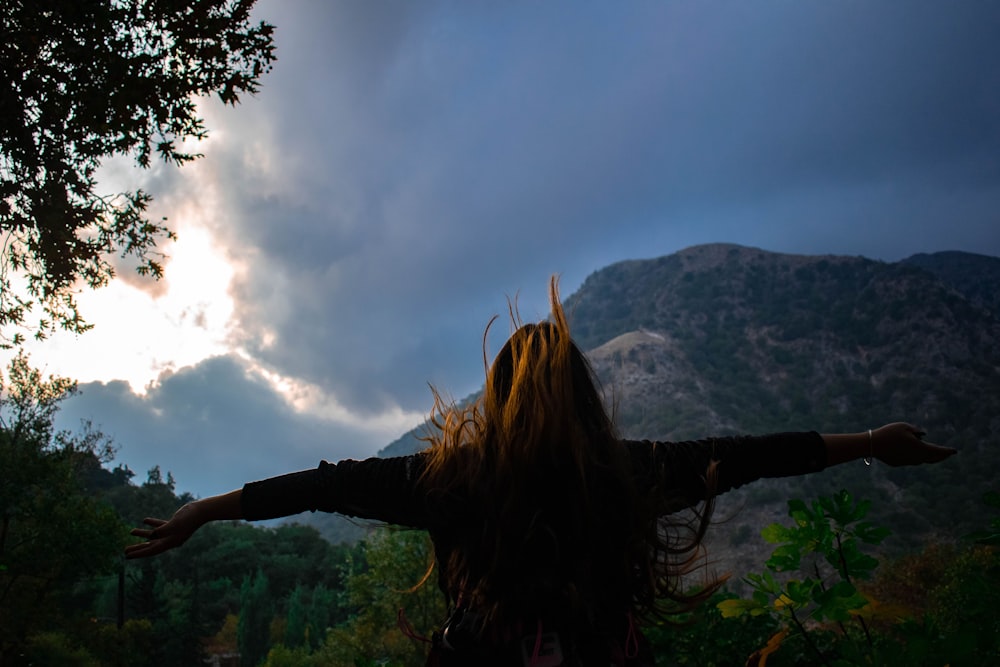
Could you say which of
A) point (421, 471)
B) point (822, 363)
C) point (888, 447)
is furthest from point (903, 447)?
point (822, 363)

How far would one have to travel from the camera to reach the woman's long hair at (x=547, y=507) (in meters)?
1.79

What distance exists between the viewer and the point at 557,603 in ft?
5.77

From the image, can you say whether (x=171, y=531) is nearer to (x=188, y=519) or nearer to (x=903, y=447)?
(x=188, y=519)

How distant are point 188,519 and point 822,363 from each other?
137328mm

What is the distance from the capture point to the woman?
177cm

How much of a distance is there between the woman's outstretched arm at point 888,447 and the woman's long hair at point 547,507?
0.50 metres

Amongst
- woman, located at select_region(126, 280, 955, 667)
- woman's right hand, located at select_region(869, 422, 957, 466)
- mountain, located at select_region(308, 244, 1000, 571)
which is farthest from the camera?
mountain, located at select_region(308, 244, 1000, 571)

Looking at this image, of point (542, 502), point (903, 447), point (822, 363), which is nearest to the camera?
point (542, 502)

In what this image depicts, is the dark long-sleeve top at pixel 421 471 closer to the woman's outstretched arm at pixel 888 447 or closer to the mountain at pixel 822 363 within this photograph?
the woman's outstretched arm at pixel 888 447

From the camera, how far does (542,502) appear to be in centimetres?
190

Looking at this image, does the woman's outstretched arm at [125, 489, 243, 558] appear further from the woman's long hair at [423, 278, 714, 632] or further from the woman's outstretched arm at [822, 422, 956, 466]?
the woman's outstretched arm at [822, 422, 956, 466]

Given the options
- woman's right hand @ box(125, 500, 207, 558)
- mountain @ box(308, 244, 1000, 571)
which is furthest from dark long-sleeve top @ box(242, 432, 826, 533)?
mountain @ box(308, 244, 1000, 571)

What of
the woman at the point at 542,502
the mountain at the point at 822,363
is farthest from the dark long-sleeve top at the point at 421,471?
the mountain at the point at 822,363

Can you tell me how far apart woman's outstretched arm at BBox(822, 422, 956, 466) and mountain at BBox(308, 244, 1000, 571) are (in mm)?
71969
